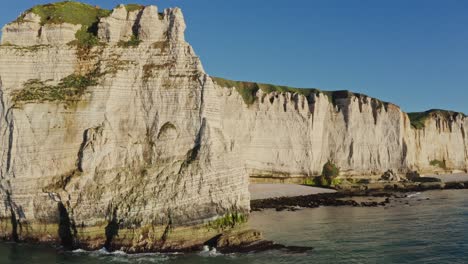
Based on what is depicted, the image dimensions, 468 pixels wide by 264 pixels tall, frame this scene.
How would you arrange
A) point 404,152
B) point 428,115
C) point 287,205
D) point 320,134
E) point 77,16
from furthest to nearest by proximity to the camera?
1. point 428,115
2. point 404,152
3. point 320,134
4. point 287,205
5. point 77,16

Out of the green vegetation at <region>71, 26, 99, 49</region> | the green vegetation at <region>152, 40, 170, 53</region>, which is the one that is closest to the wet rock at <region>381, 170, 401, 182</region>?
the green vegetation at <region>152, 40, 170, 53</region>

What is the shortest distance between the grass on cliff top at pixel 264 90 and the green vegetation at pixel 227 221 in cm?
3205

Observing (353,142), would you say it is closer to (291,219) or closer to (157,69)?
(291,219)

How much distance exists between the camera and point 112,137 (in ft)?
92.9

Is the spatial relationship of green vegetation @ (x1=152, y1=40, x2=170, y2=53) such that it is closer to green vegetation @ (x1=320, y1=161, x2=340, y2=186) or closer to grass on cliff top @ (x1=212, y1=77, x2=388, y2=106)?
grass on cliff top @ (x1=212, y1=77, x2=388, y2=106)

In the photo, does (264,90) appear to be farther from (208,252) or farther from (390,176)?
(208,252)

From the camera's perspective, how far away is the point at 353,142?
68.8 metres

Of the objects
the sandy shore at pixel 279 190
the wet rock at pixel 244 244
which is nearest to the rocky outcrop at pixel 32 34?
the wet rock at pixel 244 244

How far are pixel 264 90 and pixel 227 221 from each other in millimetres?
38499

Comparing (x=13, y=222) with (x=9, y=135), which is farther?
(x=9, y=135)

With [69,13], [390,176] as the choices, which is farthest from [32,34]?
[390,176]

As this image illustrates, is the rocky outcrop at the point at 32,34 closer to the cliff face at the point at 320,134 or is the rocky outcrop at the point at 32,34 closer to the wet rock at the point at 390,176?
the cliff face at the point at 320,134

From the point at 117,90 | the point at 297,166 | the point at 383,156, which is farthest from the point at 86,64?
the point at 383,156

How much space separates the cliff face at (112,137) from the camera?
26375mm
